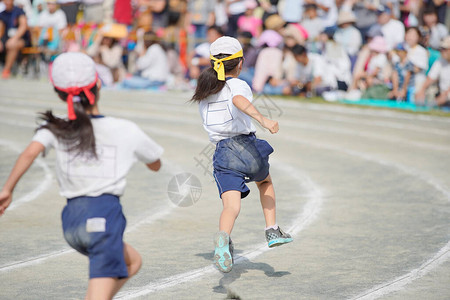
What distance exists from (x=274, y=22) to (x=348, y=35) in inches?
68.0

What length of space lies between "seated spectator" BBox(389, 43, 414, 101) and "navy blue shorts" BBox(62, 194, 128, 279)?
1313cm

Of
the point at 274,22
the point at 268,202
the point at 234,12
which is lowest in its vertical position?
the point at 268,202

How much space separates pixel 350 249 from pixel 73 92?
320 centimetres

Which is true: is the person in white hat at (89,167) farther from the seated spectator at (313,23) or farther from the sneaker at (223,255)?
the seated spectator at (313,23)

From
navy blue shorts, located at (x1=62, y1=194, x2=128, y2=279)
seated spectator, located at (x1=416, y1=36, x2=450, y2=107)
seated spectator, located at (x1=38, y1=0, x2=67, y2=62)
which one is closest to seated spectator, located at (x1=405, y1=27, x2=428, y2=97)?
seated spectator, located at (x1=416, y1=36, x2=450, y2=107)

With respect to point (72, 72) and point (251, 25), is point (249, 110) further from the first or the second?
point (251, 25)

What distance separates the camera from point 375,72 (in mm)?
17219

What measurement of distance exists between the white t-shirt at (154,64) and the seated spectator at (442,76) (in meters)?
6.59

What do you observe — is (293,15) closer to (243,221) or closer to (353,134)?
(353,134)

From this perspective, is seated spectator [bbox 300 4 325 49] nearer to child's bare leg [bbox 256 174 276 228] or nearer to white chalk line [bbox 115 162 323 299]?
white chalk line [bbox 115 162 323 299]

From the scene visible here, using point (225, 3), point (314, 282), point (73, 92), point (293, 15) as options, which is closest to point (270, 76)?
point (293, 15)

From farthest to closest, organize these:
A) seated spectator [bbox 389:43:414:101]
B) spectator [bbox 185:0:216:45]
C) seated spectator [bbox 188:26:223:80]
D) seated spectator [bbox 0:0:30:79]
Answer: seated spectator [bbox 0:0:30:79], spectator [bbox 185:0:216:45], seated spectator [bbox 188:26:223:80], seated spectator [bbox 389:43:414:101]

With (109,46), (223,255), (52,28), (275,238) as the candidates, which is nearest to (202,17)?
(109,46)

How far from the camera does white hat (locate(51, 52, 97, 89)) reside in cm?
412
